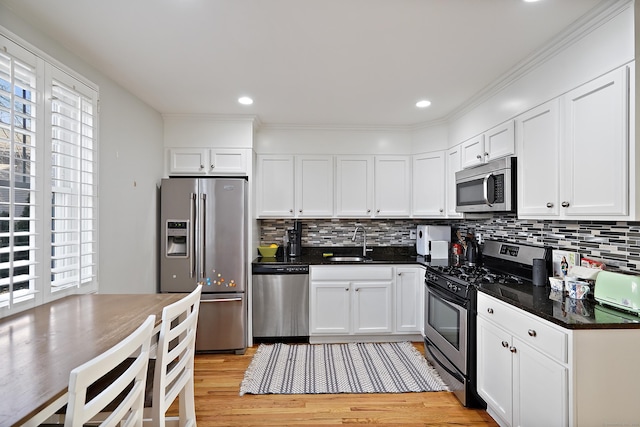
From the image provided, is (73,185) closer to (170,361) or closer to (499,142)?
(170,361)

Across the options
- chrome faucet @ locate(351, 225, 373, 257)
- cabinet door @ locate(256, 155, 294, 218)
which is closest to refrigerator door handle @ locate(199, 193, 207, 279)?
cabinet door @ locate(256, 155, 294, 218)

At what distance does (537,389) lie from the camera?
168 cm

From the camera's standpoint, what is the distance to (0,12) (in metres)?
1.64

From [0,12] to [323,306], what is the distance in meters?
3.16

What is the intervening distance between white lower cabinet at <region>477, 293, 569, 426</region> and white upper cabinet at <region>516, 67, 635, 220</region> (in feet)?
2.20

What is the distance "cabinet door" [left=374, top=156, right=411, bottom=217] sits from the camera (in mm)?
3832

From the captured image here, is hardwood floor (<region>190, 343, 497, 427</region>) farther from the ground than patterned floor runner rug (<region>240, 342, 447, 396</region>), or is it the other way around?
patterned floor runner rug (<region>240, 342, 447, 396</region>)

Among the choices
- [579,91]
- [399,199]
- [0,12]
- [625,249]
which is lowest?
[625,249]

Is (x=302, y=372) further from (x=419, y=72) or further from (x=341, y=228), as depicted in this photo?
(x=419, y=72)

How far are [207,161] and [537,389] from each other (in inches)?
127

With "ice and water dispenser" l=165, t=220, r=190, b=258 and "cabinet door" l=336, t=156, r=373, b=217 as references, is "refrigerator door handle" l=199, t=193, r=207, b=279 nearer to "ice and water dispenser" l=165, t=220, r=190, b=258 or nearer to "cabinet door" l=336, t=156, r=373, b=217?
"ice and water dispenser" l=165, t=220, r=190, b=258

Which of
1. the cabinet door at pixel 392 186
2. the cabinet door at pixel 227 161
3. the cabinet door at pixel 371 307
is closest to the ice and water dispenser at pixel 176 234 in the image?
the cabinet door at pixel 227 161

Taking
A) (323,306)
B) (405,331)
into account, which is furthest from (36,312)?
(405,331)

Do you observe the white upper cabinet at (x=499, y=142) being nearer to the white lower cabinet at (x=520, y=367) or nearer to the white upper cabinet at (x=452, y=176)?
the white upper cabinet at (x=452, y=176)
